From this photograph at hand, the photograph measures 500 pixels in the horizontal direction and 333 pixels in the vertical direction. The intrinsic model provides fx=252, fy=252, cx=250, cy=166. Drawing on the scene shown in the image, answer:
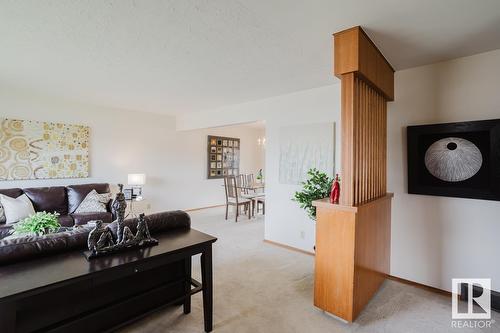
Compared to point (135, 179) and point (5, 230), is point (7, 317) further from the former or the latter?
point (135, 179)

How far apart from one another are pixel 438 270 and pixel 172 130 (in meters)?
5.56

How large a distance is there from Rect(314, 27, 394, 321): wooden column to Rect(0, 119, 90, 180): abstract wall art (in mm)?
4503

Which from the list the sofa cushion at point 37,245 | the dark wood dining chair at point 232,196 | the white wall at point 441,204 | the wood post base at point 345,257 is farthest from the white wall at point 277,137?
the sofa cushion at point 37,245

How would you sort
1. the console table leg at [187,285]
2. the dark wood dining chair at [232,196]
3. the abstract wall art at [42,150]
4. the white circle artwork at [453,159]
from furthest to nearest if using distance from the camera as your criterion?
1. the dark wood dining chair at [232,196]
2. the abstract wall art at [42,150]
3. the white circle artwork at [453,159]
4. the console table leg at [187,285]

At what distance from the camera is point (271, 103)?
4133 mm

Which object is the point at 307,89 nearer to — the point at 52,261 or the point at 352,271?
the point at 352,271

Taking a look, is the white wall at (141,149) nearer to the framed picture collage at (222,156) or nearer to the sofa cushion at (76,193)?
the framed picture collage at (222,156)

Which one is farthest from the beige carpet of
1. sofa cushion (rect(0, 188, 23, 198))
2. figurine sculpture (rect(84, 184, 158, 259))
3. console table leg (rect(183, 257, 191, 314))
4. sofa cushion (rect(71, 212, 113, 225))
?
sofa cushion (rect(0, 188, 23, 198))

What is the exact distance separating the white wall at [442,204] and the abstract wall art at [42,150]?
5073 mm

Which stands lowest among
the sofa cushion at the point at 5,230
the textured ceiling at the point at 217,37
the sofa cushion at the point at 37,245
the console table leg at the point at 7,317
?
the sofa cushion at the point at 5,230

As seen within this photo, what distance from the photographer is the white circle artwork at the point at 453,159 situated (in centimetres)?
245

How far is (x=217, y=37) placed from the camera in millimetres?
2180

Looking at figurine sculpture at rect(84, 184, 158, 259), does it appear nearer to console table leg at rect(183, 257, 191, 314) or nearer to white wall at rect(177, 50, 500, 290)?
console table leg at rect(183, 257, 191, 314)

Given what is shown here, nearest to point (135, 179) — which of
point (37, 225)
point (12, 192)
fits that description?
point (12, 192)
